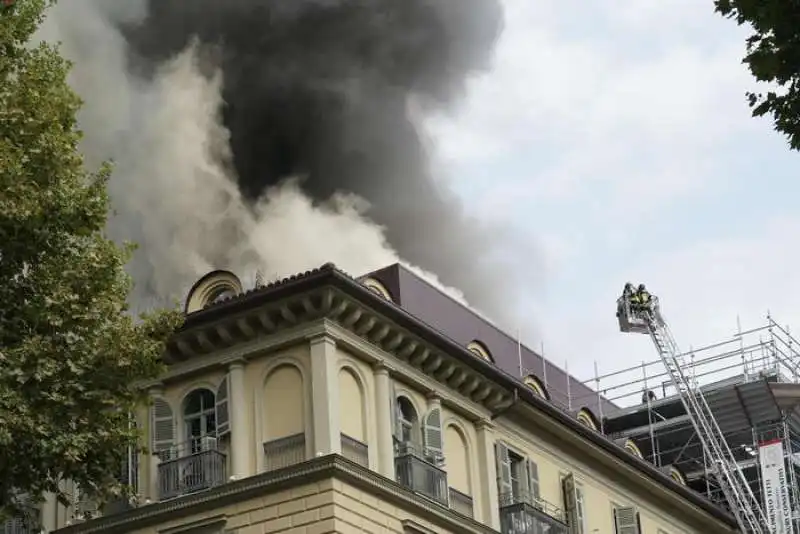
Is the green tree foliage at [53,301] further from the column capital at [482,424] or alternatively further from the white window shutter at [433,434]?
the column capital at [482,424]

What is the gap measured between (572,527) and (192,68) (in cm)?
2378

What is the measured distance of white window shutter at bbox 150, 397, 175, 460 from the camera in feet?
124

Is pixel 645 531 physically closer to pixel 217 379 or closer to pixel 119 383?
pixel 217 379

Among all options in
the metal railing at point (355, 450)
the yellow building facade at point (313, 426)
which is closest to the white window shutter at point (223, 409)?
the yellow building facade at point (313, 426)

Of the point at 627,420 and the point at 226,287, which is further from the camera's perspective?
the point at 627,420

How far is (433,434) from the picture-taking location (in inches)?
1533

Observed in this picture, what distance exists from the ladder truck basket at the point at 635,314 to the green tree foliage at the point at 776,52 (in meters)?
40.8

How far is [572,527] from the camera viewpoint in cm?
4366

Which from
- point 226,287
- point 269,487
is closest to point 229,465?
point 269,487

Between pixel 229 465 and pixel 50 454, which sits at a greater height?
pixel 229 465

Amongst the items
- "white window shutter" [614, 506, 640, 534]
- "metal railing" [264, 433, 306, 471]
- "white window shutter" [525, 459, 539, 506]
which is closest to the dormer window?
"metal railing" [264, 433, 306, 471]

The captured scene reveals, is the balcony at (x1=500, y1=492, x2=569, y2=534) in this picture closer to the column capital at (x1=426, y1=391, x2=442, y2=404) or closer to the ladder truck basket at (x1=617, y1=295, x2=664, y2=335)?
the column capital at (x1=426, y1=391, x2=442, y2=404)

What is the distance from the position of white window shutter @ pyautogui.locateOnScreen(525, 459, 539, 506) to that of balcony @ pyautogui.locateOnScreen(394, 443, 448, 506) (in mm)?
4417

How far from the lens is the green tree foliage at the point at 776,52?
65.9ft
